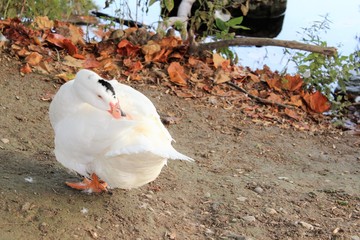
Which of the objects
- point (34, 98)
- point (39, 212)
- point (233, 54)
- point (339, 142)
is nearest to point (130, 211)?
point (39, 212)

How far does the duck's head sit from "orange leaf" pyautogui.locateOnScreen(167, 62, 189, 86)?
210 cm

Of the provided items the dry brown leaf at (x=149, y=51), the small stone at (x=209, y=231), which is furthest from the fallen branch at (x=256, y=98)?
the small stone at (x=209, y=231)

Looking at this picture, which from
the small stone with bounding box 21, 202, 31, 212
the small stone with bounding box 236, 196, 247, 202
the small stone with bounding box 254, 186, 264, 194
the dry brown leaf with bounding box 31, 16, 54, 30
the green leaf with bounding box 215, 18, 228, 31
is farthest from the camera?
the green leaf with bounding box 215, 18, 228, 31

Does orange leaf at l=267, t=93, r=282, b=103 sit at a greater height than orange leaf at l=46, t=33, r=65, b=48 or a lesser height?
lesser

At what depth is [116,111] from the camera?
9.66 ft

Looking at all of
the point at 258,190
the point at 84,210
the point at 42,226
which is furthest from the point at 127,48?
the point at 42,226

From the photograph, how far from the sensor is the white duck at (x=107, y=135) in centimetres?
269

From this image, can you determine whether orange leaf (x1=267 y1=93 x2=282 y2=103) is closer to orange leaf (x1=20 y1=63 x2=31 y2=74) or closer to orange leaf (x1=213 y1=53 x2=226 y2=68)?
orange leaf (x1=213 y1=53 x2=226 y2=68)

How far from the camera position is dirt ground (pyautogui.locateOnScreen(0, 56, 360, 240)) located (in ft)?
9.64

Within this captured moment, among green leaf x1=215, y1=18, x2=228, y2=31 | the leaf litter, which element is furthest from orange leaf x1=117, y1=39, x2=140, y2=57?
Answer: green leaf x1=215, y1=18, x2=228, y2=31

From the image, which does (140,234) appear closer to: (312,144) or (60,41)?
(312,144)

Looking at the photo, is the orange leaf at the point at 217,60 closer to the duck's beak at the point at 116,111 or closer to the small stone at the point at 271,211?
the small stone at the point at 271,211

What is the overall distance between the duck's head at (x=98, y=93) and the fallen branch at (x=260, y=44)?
243cm

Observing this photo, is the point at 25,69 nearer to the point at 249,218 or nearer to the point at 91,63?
the point at 91,63
